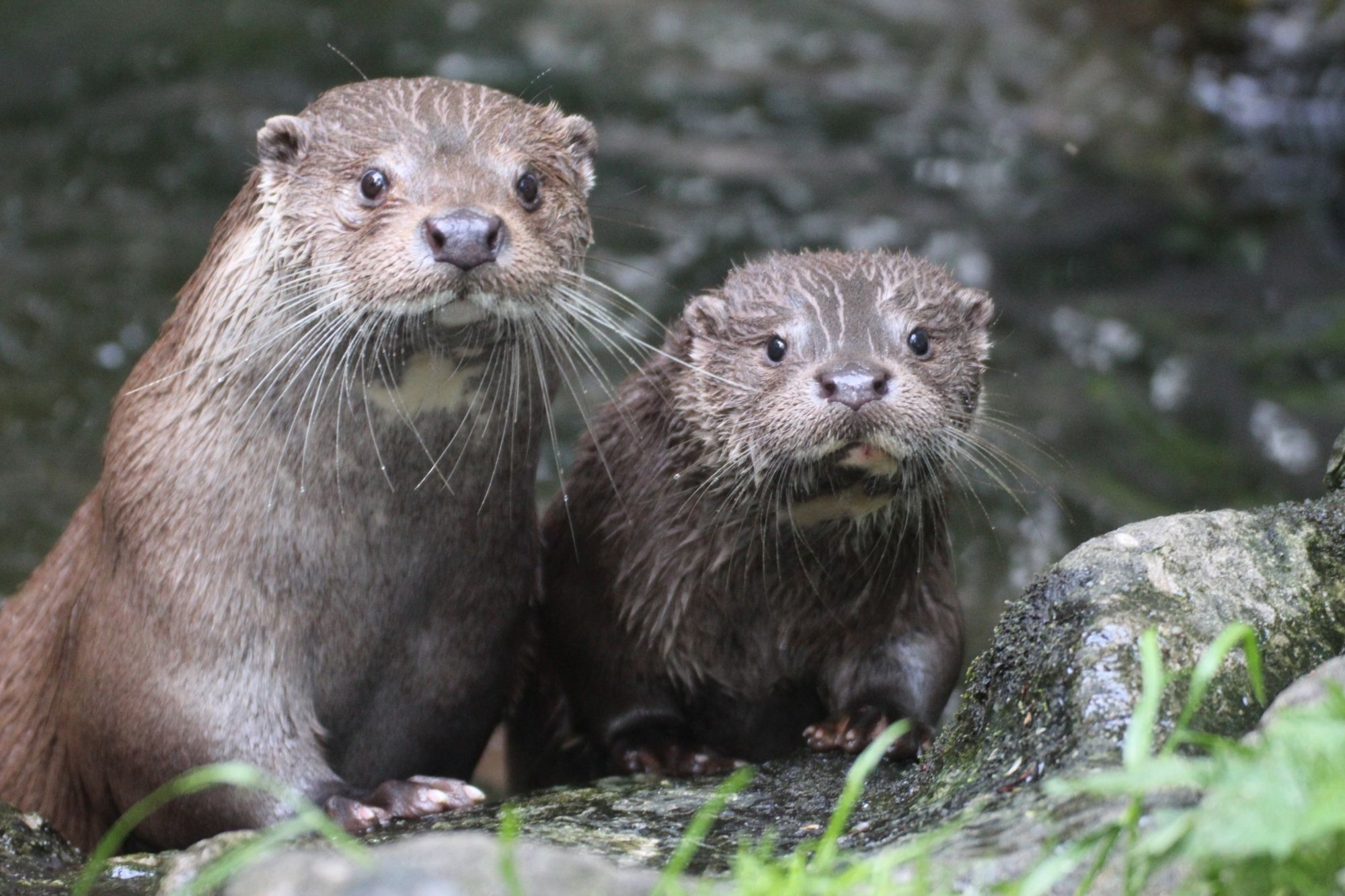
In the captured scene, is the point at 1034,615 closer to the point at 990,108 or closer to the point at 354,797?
the point at 354,797

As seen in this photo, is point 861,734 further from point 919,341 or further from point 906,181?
point 906,181

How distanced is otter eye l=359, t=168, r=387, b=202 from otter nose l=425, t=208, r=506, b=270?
11.9 inches

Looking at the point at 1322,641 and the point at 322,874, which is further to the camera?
the point at 1322,641

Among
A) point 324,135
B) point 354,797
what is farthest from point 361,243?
point 354,797

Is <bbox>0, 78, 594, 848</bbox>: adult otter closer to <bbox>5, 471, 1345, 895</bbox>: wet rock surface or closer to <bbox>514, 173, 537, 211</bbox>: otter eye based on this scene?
<bbox>514, 173, 537, 211</bbox>: otter eye

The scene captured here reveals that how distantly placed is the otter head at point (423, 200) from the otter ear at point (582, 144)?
8cm

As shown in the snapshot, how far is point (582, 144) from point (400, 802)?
5.62 ft

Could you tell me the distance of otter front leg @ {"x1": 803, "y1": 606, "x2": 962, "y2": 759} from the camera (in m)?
4.52

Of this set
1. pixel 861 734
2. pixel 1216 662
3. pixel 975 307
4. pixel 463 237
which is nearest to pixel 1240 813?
pixel 1216 662

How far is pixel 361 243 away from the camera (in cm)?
391

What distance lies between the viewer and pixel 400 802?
13.4 ft

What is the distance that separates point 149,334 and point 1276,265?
5.58 metres

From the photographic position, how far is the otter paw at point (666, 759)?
445 cm

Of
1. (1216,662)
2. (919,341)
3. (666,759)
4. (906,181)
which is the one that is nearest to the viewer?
(1216,662)
